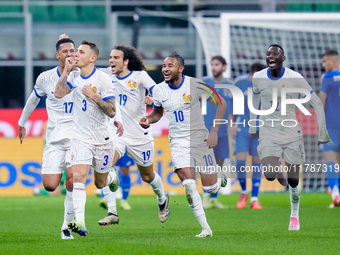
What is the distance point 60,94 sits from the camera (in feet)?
29.5

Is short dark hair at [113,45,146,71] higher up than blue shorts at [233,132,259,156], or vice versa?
short dark hair at [113,45,146,71]

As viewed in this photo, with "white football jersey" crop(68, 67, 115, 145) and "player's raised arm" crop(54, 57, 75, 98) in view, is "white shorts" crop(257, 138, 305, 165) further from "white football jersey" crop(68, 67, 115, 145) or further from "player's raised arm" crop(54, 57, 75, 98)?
"player's raised arm" crop(54, 57, 75, 98)

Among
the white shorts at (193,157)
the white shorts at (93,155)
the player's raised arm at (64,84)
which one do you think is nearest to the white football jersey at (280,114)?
the white shorts at (193,157)

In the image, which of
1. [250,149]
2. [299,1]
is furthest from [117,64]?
[299,1]

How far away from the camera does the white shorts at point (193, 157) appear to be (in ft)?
30.7

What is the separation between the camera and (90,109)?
9.10 meters

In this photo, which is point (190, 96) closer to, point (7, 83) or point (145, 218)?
point (145, 218)

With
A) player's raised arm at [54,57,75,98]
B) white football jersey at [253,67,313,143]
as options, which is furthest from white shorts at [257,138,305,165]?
player's raised arm at [54,57,75,98]

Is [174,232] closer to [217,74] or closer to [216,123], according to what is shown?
[216,123]

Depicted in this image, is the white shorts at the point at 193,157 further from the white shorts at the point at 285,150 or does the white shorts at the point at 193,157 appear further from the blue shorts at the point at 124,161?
the blue shorts at the point at 124,161

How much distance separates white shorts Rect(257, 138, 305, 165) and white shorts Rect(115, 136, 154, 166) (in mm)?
1566

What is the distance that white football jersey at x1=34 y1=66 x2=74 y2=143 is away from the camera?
960 cm

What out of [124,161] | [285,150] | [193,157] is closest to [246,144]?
[124,161]

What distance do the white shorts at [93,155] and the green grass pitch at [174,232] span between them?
2.56 ft
